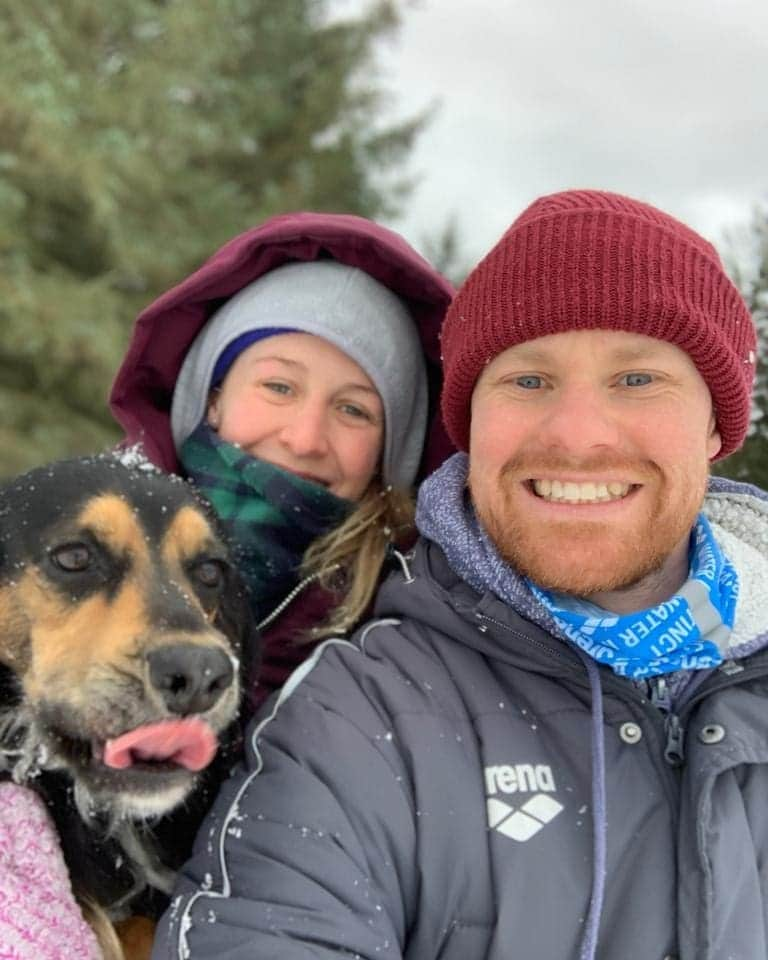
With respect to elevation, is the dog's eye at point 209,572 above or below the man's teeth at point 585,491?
below

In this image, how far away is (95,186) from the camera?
11758 millimetres

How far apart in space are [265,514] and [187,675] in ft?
3.16

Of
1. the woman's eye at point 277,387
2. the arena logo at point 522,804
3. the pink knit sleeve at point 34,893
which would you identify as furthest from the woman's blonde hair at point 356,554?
the pink knit sleeve at point 34,893

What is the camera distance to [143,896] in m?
2.40

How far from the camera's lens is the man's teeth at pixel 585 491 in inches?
84.7

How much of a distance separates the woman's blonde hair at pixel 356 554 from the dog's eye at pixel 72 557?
0.65 metres

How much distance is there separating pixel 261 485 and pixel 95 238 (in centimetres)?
1119

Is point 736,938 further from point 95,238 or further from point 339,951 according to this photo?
point 95,238

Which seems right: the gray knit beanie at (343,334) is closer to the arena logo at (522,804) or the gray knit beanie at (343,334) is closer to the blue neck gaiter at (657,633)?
the blue neck gaiter at (657,633)

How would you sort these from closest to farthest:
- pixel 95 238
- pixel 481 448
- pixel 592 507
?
pixel 592 507, pixel 481 448, pixel 95 238

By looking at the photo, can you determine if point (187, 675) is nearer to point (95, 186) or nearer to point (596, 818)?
point (596, 818)

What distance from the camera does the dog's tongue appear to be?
7.25ft

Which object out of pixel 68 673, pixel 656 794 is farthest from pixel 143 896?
pixel 656 794

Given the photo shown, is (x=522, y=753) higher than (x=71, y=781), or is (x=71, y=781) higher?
(x=522, y=753)
